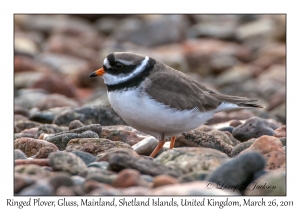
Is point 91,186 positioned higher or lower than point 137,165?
lower

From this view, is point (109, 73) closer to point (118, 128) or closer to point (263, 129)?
point (118, 128)

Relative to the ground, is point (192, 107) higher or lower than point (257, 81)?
lower

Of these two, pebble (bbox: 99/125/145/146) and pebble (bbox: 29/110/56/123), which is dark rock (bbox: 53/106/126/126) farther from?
pebble (bbox: 99/125/145/146)

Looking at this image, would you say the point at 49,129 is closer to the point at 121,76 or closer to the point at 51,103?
the point at 121,76

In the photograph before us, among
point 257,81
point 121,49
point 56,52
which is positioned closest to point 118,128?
point 257,81

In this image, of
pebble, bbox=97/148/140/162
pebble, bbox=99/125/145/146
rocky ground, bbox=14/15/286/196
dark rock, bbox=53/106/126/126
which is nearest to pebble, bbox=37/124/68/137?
rocky ground, bbox=14/15/286/196

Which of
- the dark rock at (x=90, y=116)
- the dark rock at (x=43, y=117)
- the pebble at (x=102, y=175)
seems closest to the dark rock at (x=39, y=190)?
the pebble at (x=102, y=175)

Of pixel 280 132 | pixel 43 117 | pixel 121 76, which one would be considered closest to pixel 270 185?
pixel 121 76

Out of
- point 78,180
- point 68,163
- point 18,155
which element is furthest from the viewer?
point 18,155
